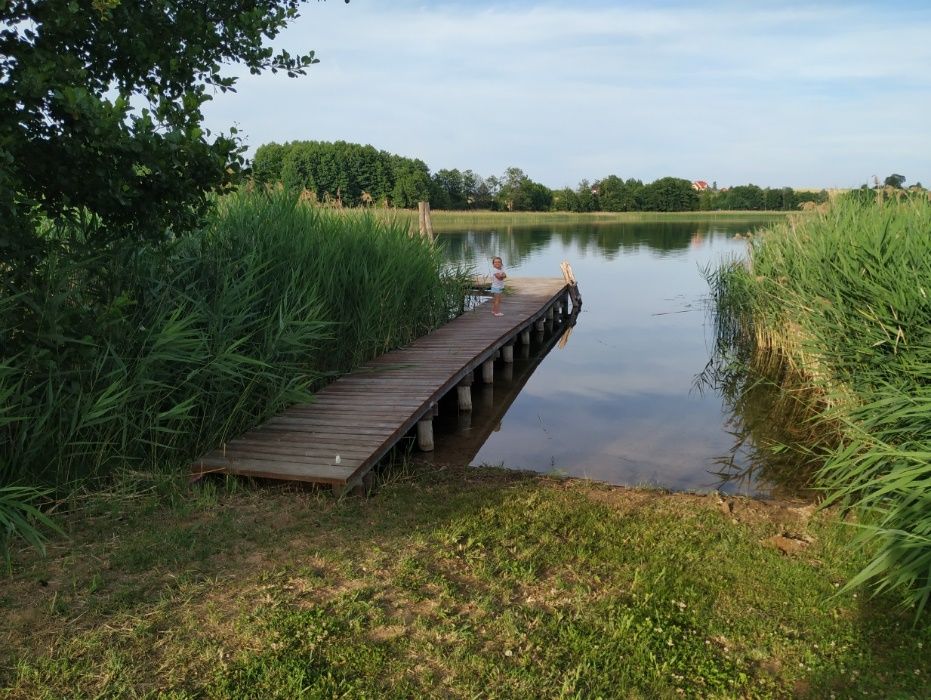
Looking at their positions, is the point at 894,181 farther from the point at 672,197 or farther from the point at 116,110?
the point at 672,197

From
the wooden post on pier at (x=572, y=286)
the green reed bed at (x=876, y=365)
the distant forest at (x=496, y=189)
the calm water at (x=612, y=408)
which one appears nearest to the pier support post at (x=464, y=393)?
the calm water at (x=612, y=408)

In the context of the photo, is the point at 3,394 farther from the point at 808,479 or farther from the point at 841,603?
the point at 808,479

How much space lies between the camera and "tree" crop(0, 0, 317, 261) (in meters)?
3.98

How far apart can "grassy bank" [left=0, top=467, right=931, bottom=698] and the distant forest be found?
7140 centimetres

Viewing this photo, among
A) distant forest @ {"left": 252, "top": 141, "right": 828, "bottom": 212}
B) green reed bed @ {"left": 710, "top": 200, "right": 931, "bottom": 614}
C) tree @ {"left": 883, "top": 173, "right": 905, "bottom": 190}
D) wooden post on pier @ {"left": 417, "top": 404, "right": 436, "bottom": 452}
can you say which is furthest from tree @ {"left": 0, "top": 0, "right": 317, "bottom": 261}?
distant forest @ {"left": 252, "top": 141, "right": 828, "bottom": 212}

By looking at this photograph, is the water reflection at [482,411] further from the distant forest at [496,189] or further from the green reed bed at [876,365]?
the distant forest at [496,189]

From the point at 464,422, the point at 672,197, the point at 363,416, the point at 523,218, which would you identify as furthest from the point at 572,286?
the point at 672,197

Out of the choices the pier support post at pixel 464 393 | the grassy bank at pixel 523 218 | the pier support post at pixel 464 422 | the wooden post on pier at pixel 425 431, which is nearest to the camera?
the wooden post on pier at pixel 425 431

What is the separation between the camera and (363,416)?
6.23 metres

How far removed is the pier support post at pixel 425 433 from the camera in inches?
283

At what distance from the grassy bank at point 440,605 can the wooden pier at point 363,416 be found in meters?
0.32

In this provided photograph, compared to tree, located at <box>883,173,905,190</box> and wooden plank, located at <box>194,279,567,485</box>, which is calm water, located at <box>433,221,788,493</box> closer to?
wooden plank, located at <box>194,279,567,485</box>

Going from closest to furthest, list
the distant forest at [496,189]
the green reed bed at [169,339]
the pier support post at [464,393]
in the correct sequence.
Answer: the green reed bed at [169,339], the pier support post at [464,393], the distant forest at [496,189]

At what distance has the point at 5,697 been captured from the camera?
2.63 m
